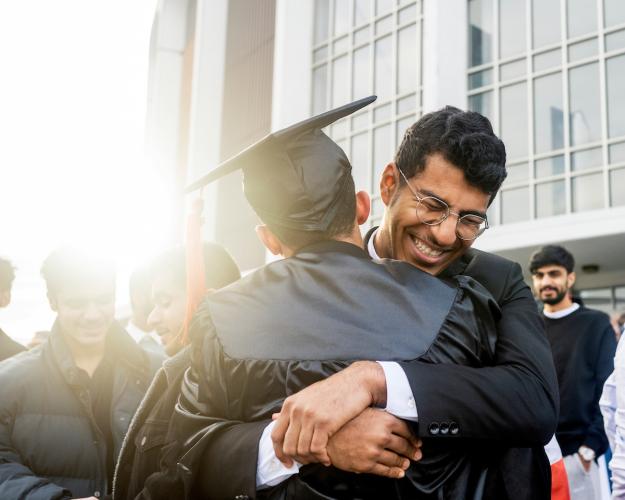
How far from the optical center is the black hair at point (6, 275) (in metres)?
4.59

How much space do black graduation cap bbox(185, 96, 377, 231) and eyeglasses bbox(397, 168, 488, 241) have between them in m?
0.45

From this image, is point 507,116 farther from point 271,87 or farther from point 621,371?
point 621,371

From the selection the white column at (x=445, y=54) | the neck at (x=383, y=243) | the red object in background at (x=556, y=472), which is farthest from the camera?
the white column at (x=445, y=54)

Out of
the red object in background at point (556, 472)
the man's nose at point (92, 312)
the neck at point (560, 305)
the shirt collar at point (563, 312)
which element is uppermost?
the neck at point (560, 305)

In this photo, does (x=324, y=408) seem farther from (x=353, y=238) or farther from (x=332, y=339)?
(x=353, y=238)

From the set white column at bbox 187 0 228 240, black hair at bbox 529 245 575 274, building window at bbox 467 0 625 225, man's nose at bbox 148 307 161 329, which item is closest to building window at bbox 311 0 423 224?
building window at bbox 467 0 625 225

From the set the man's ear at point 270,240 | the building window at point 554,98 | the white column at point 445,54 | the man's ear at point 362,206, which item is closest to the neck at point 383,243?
the man's ear at point 362,206

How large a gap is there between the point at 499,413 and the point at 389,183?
4.03 feet

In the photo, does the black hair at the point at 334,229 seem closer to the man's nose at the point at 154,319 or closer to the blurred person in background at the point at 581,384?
the man's nose at the point at 154,319

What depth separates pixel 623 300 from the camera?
53.8 feet

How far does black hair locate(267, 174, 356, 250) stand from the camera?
205 cm

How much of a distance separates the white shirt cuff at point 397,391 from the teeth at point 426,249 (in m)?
0.85

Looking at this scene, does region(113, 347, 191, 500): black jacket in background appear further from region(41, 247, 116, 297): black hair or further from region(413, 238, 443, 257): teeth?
region(41, 247, 116, 297): black hair

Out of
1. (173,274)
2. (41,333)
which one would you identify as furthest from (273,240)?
(41,333)
